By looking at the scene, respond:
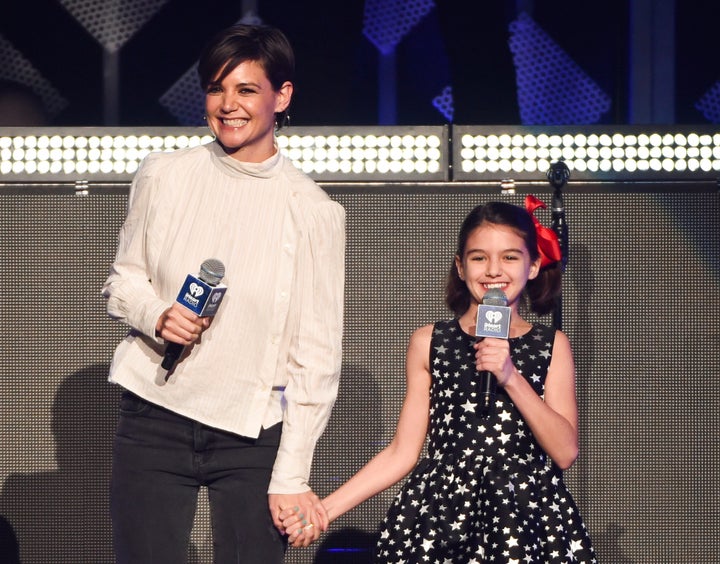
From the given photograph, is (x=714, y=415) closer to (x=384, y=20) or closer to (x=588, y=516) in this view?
(x=588, y=516)

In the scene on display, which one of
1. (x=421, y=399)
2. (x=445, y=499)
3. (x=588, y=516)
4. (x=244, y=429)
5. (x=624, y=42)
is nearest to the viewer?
(x=244, y=429)

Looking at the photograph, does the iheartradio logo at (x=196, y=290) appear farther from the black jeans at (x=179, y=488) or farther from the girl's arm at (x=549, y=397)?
the girl's arm at (x=549, y=397)

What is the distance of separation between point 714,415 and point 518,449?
1.30m

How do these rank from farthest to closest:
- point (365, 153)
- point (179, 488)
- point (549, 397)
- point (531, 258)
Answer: point (365, 153) → point (531, 258) → point (549, 397) → point (179, 488)

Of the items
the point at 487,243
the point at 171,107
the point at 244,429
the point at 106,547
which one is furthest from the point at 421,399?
the point at 171,107

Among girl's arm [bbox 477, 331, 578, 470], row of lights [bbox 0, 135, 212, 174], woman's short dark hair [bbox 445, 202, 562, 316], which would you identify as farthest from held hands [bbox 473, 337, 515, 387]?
row of lights [bbox 0, 135, 212, 174]

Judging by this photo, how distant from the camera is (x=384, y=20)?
5.94 meters

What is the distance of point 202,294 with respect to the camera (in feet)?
6.36

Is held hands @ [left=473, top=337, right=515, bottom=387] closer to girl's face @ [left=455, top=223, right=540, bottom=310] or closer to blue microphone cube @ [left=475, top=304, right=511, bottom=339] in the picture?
blue microphone cube @ [left=475, top=304, right=511, bottom=339]

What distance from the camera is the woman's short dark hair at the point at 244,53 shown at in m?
2.16

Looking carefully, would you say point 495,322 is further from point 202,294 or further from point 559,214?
point 559,214

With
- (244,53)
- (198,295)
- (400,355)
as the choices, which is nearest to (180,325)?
(198,295)

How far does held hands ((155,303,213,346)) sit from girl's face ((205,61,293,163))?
0.40 meters

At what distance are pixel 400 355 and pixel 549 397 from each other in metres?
1.03
